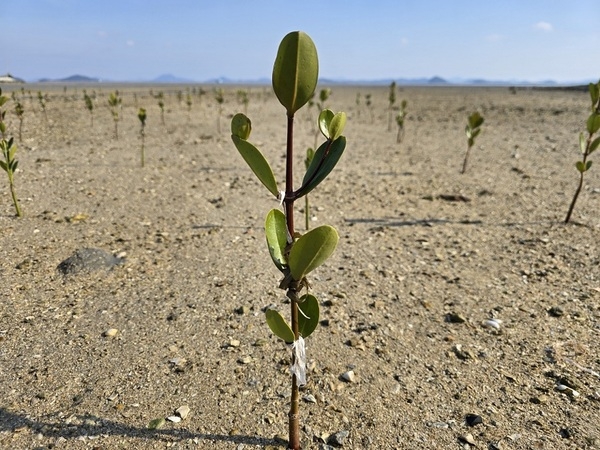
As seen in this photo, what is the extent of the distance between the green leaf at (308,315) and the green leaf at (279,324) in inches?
6.7

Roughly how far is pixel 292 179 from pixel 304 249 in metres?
0.31

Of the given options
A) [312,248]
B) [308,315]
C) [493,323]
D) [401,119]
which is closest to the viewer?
[312,248]

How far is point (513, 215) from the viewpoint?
662 centimetres

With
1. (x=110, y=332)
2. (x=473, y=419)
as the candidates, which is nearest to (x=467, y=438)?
(x=473, y=419)

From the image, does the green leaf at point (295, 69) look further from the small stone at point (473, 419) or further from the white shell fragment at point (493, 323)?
the white shell fragment at point (493, 323)

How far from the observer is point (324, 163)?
6.00 ft

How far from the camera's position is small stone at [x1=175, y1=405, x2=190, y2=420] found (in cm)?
260

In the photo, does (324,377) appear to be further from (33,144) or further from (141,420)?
(33,144)

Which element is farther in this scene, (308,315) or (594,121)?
(594,121)

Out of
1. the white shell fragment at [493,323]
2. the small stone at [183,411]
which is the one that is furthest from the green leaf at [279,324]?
the white shell fragment at [493,323]

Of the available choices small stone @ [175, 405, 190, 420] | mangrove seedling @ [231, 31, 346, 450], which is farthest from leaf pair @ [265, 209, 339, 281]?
small stone @ [175, 405, 190, 420]

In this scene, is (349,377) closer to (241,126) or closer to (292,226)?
(292,226)

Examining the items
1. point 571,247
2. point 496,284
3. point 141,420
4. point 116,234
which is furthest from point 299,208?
point 141,420

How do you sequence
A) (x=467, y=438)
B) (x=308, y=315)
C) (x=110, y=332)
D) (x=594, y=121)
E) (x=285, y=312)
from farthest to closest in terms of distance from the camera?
1. (x=594, y=121)
2. (x=285, y=312)
3. (x=110, y=332)
4. (x=467, y=438)
5. (x=308, y=315)
